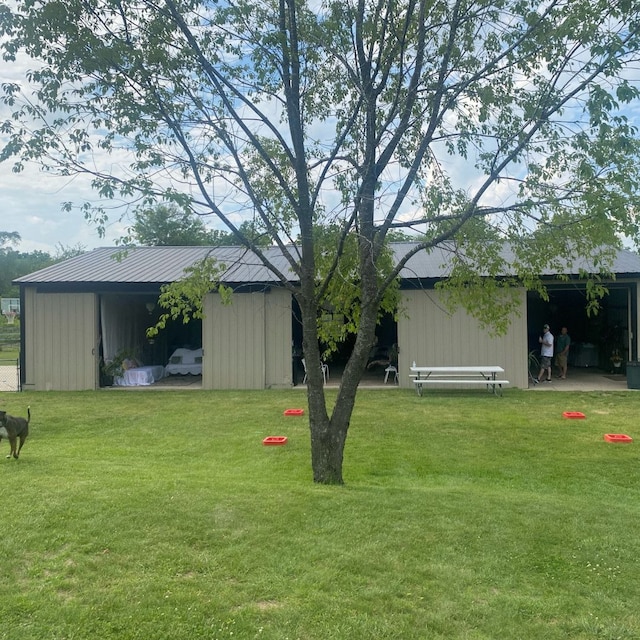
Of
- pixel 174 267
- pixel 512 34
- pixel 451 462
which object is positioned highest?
pixel 512 34

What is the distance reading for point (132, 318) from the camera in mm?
15828

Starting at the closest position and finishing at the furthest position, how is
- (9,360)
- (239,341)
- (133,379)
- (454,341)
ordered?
(454,341)
(239,341)
(133,379)
(9,360)

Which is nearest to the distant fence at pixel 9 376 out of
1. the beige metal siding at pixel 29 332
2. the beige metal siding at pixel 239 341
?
the beige metal siding at pixel 29 332

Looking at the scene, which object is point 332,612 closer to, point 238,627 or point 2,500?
point 238,627

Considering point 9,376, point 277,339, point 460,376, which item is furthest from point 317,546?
point 9,376

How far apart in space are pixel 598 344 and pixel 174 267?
13.5 meters

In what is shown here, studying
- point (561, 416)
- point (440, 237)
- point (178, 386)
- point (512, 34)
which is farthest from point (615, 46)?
point (178, 386)

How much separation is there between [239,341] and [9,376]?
8003mm

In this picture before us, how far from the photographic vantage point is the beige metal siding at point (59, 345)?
1294cm

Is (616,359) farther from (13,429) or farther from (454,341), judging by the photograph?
(13,429)

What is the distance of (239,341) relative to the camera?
12.9 m

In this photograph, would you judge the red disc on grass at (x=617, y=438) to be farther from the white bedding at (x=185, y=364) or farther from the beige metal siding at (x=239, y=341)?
the white bedding at (x=185, y=364)

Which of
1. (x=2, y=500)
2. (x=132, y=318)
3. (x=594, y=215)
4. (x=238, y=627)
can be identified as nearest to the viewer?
(x=238, y=627)

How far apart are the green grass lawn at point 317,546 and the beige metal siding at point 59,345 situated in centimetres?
687
